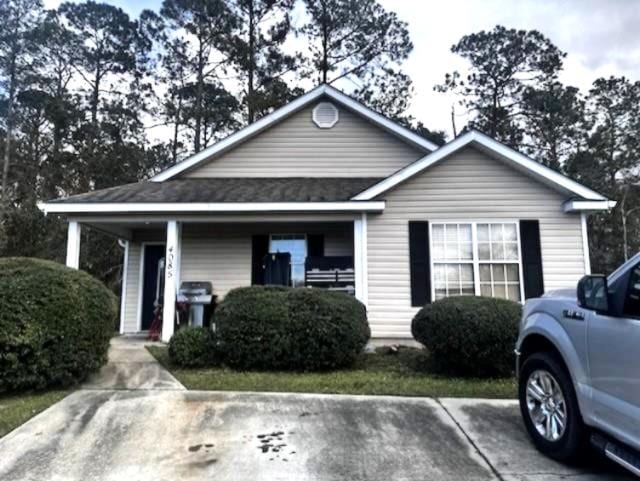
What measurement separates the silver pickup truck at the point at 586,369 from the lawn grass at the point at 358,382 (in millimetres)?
1912

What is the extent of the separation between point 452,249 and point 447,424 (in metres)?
5.03

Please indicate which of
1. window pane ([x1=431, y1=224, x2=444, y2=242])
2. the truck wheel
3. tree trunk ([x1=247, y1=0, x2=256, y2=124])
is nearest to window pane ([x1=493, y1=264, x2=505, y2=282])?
window pane ([x1=431, y1=224, x2=444, y2=242])

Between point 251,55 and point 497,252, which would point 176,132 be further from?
point 497,252

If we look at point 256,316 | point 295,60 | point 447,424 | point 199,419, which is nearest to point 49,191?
point 295,60

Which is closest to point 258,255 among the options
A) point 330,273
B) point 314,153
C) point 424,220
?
point 330,273

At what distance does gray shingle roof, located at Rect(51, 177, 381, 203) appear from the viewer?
31.3 feet

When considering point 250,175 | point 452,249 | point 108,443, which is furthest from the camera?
point 250,175

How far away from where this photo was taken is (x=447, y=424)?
4.71m

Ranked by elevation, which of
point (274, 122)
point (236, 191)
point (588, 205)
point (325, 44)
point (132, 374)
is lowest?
point (132, 374)

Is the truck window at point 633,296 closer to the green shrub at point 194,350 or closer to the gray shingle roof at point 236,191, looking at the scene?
the green shrub at point 194,350

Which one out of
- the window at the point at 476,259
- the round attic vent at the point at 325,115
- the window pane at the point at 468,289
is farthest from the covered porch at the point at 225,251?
the round attic vent at the point at 325,115

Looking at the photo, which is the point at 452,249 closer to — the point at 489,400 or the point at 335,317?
the point at 335,317

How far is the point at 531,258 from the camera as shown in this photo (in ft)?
30.1

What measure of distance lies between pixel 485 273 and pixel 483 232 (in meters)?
0.81
